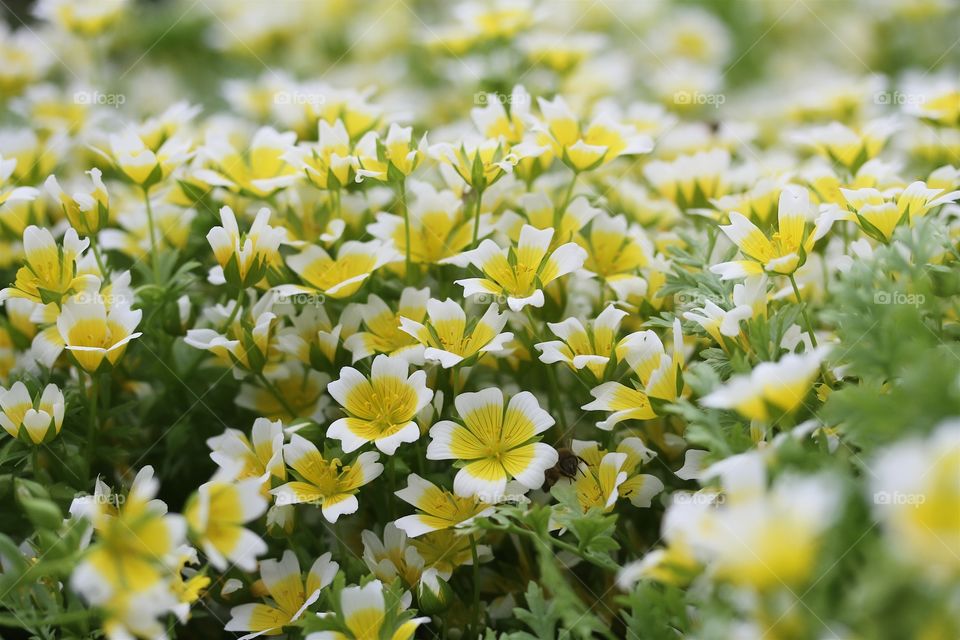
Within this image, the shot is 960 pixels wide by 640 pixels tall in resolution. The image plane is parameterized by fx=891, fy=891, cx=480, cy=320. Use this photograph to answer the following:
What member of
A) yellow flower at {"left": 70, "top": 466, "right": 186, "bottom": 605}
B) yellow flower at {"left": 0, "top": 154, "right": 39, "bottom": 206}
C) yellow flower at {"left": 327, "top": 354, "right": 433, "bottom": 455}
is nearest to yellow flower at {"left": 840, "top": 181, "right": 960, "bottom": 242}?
yellow flower at {"left": 327, "top": 354, "right": 433, "bottom": 455}

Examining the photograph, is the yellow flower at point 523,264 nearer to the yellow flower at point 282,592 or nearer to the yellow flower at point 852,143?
the yellow flower at point 282,592

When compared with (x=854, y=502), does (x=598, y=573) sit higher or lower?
lower

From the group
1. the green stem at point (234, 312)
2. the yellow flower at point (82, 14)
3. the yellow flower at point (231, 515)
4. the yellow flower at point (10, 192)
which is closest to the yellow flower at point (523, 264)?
the green stem at point (234, 312)

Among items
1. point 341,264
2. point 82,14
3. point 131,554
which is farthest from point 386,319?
point 82,14

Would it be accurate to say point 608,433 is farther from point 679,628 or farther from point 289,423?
point 289,423

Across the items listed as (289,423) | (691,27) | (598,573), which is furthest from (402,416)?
(691,27)

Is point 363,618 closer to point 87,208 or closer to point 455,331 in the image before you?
point 455,331

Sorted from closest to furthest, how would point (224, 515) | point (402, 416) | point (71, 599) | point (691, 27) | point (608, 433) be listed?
1. point (224, 515)
2. point (71, 599)
3. point (402, 416)
4. point (608, 433)
5. point (691, 27)
